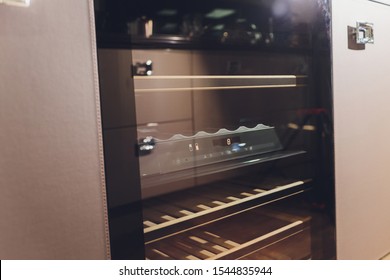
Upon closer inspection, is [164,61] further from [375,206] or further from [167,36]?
[375,206]

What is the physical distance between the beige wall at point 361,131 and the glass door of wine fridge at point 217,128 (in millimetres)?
Result: 57

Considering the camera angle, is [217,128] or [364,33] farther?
[364,33]

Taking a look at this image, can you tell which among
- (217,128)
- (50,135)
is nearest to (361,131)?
(217,128)

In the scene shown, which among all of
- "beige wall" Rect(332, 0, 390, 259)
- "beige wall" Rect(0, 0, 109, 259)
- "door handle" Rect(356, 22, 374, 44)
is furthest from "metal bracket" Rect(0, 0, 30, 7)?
"door handle" Rect(356, 22, 374, 44)

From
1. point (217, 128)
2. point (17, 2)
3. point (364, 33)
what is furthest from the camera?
point (364, 33)

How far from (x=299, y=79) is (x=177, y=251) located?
0.61m

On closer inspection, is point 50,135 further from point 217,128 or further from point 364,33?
point 364,33

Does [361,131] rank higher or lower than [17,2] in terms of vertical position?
lower

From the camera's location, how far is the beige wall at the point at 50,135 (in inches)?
25.1

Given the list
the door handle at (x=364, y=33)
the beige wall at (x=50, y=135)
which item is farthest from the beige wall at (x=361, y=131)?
the beige wall at (x=50, y=135)

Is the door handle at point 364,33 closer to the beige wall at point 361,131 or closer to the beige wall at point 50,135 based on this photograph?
the beige wall at point 361,131

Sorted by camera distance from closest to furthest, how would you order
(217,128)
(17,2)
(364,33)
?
(17,2), (217,128), (364,33)

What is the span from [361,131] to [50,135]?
102 cm

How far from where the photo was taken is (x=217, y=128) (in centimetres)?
98
